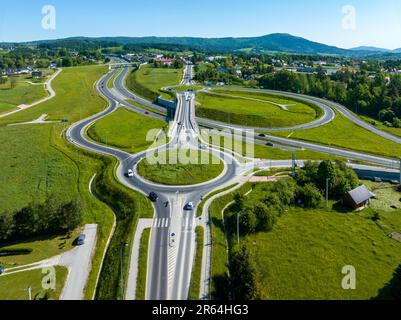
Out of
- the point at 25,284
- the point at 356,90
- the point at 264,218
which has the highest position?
the point at 356,90

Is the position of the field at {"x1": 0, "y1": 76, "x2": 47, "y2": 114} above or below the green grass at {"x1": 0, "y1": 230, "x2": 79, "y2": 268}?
above

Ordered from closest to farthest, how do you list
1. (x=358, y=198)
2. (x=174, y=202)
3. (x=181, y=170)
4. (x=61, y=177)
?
(x=174, y=202)
(x=358, y=198)
(x=181, y=170)
(x=61, y=177)

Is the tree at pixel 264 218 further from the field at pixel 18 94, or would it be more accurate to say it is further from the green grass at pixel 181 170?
the field at pixel 18 94

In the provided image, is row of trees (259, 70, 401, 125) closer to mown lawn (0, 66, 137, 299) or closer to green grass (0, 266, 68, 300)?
mown lawn (0, 66, 137, 299)

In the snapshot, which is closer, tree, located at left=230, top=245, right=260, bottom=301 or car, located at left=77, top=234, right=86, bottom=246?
tree, located at left=230, top=245, right=260, bottom=301

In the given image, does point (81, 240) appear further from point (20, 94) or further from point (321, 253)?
point (20, 94)

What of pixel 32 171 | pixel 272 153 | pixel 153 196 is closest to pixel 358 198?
pixel 272 153

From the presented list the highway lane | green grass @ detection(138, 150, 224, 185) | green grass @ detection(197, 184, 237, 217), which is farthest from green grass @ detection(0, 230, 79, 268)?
green grass @ detection(138, 150, 224, 185)
